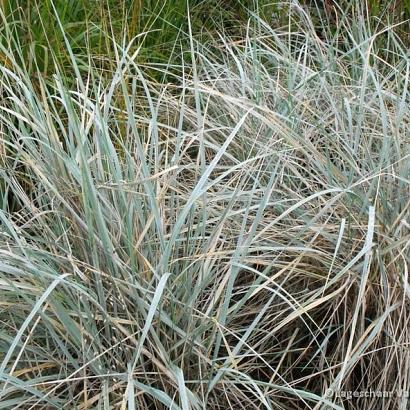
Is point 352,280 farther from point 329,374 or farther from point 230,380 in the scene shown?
point 230,380

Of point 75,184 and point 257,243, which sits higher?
point 75,184

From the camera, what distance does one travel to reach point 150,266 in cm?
173

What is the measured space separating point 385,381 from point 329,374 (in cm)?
12

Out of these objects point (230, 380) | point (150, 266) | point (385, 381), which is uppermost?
point (150, 266)

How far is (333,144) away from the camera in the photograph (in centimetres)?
222

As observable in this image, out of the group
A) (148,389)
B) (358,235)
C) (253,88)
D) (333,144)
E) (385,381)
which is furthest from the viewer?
(253,88)

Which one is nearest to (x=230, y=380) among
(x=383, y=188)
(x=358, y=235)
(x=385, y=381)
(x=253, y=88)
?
(x=385, y=381)

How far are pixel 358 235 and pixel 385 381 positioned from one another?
34 centimetres

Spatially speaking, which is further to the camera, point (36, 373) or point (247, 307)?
point (247, 307)

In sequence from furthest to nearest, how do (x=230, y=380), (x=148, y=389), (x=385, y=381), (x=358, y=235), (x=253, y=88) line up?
(x=253, y=88) < (x=358, y=235) < (x=385, y=381) < (x=230, y=380) < (x=148, y=389)

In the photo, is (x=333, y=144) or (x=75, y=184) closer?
(x=75, y=184)

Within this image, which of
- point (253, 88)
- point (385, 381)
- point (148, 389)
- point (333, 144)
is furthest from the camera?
point (253, 88)

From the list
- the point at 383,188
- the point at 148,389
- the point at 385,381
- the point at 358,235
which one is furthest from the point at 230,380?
the point at 383,188

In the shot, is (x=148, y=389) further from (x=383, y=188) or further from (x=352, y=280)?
(x=383, y=188)
